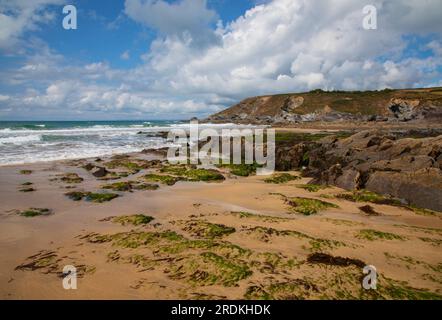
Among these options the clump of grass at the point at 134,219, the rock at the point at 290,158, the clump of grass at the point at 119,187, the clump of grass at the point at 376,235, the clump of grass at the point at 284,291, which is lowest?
the clump of grass at the point at 284,291

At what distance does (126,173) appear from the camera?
17.2 metres

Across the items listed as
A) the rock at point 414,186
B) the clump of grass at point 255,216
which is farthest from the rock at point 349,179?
the clump of grass at point 255,216

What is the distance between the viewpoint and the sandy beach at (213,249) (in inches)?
203

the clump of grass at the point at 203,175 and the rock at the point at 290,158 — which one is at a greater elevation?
the rock at the point at 290,158

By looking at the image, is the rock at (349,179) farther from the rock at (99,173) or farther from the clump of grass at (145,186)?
the rock at (99,173)

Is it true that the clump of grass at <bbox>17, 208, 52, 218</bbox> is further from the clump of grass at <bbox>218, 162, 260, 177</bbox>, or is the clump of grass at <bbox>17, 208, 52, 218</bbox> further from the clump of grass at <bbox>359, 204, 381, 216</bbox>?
the clump of grass at <bbox>218, 162, 260, 177</bbox>

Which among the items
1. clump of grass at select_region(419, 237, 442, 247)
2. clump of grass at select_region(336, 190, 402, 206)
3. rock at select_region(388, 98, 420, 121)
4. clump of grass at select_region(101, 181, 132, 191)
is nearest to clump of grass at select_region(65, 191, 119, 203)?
clump of grass at select_region(101, 181, 132, 191)

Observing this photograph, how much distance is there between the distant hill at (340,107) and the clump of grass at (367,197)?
179 ft

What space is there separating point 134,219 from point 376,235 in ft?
21.4

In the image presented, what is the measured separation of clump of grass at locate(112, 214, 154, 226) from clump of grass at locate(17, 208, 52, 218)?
2449 millimetres

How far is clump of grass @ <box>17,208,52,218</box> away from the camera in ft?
30.3
